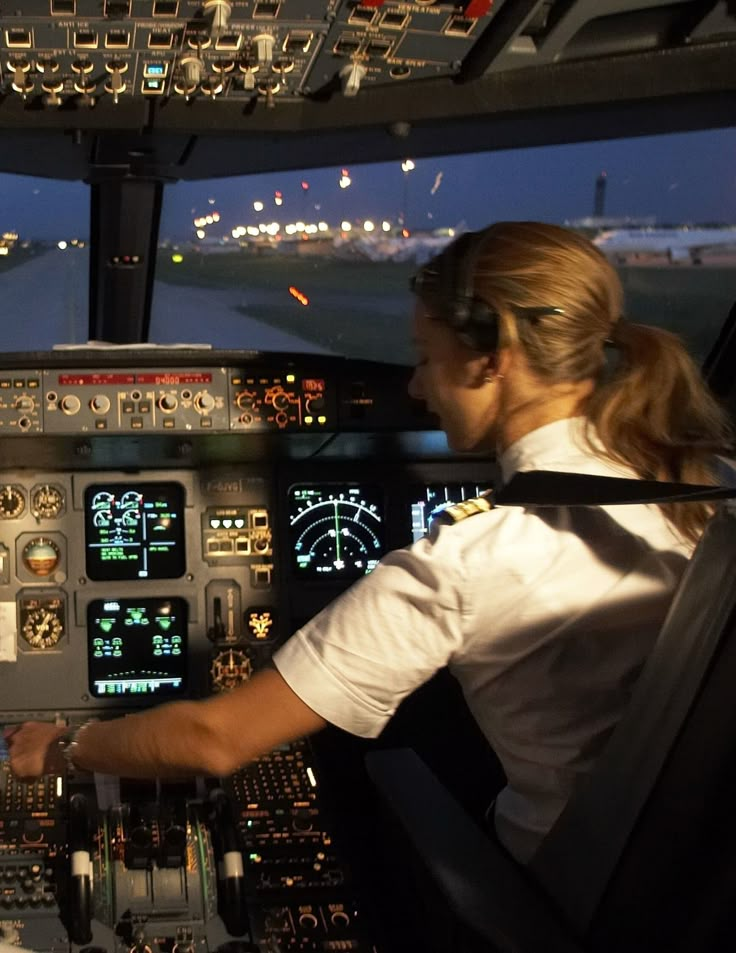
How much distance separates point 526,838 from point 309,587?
4.65 feet

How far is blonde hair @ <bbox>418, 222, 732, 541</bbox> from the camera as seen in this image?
4.79 ft

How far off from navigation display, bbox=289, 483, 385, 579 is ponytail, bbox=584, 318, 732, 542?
1.42 m

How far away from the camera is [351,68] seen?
2119 mm

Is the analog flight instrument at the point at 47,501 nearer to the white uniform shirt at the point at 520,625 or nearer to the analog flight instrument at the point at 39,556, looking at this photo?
the analog flight instrument at the point at 39,556

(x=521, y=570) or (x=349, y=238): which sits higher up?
(x=349, y=238)

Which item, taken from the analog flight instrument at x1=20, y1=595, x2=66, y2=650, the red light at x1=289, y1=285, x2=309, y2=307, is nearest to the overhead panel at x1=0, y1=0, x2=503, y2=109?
the analog flight instrument at x1=20, y1=595, x2=66, y2=650

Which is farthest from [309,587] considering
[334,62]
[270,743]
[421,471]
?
[270,743]

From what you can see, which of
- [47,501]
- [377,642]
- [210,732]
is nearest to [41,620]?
[47,501]

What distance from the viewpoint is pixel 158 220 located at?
10.4 ft

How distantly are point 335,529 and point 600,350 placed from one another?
1469 millimetres

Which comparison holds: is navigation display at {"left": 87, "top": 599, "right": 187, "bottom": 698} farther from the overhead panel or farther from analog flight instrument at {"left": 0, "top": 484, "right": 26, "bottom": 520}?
the overhead panel

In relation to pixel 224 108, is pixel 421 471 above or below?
below

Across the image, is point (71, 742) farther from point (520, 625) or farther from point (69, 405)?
point (69, 405)

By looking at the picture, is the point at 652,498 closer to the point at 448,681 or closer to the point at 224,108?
the point at 224,108
